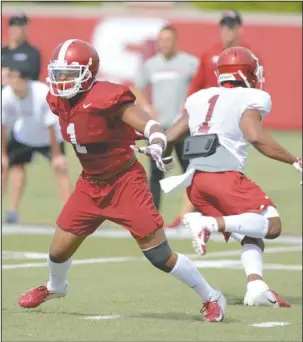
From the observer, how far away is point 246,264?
8.28m

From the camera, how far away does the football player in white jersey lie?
316 inches

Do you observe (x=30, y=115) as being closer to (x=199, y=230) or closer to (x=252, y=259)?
(x=252, y=259)

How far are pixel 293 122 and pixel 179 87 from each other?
412 inches

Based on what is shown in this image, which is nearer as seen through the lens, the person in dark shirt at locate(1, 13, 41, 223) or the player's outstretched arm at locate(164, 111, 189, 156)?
the player's outstretched arm at locate(164, 111, 189, 156)

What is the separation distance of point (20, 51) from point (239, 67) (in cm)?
545

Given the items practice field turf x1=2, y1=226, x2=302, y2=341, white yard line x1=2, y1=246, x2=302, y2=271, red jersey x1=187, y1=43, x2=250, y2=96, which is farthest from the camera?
red jersey x1=187, y1=43, x2=250, y2=96

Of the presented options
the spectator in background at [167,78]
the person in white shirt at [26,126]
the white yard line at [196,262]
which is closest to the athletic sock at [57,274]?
the white yard line at [196,262]

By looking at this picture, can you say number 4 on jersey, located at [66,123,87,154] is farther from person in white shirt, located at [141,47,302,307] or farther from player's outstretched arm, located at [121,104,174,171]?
person in white shirt, located at [141,47,302,307]

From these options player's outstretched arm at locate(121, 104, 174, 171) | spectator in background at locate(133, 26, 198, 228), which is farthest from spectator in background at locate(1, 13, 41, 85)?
player's outstretched arm at locate(121, 104, 174, 171)

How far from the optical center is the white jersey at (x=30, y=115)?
41.1ft

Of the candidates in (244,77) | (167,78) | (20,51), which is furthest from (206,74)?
(244,77)

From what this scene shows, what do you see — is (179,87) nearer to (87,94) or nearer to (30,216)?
(30,216)

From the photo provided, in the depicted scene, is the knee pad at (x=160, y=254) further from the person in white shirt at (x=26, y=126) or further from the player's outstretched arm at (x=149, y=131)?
the person in white shirt at (x=26, y=126)

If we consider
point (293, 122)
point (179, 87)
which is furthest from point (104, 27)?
point (179, 87)
